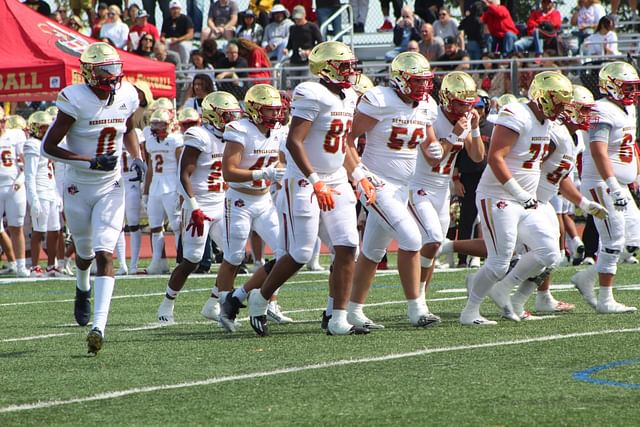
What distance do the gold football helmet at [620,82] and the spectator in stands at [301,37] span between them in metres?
10.1

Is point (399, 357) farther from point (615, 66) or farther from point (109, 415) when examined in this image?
point (615, 66)

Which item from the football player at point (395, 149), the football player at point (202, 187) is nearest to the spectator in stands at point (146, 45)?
the football player at point (202, 187)

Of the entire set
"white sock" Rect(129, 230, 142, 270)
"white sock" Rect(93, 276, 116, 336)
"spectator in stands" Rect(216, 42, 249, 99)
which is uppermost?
"spectator in stands" Rect(216, 42, 249, 99)

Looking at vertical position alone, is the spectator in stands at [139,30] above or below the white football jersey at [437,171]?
above

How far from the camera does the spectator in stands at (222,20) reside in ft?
71.6

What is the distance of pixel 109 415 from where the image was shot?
210 inches

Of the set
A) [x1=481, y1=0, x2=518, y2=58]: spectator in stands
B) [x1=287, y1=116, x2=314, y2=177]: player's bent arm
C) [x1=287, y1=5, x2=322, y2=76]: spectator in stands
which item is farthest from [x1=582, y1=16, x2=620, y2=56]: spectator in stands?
[x1=287, y1=116, x2=314, y2=177]: player's bent arm

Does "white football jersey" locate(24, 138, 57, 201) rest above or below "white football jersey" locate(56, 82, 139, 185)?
below

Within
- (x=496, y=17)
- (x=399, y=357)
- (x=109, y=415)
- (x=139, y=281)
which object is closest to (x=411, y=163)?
(x=399, y=357)

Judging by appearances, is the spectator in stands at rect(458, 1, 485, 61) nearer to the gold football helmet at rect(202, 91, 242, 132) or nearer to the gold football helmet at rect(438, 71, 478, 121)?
the gold football helmet at rect(202, 91, 242, 132)

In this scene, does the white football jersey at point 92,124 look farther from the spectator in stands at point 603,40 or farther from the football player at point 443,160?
the spectator in stands at point 603,40

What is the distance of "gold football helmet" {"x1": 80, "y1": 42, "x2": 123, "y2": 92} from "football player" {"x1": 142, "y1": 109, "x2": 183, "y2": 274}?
20.8 ft

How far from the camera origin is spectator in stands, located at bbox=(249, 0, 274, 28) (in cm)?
2172

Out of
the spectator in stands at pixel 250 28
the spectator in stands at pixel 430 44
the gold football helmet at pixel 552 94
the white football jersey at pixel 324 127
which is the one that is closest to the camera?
the white football jersey at pixel 324 127
